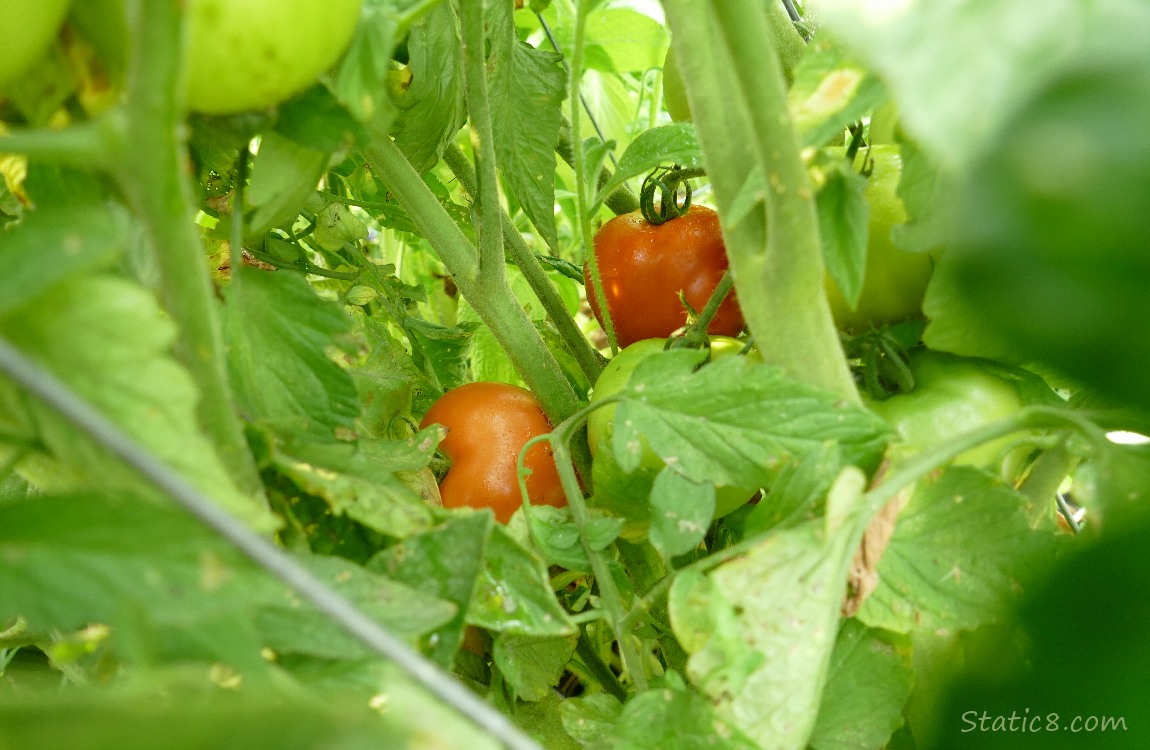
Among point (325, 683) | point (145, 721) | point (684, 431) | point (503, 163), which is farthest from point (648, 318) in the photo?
point (145, 721)

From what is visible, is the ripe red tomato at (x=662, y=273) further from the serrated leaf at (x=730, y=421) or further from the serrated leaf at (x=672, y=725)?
the serrated leaf at (x=672, y=725)

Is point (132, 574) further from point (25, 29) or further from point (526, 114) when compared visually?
point (526, 114)

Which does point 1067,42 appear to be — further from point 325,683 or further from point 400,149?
point 400,149

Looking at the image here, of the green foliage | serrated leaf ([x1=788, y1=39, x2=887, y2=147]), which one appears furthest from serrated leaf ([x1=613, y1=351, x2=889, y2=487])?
serrated leaf ([x1=788, y1=39, x2=887, y2=147])

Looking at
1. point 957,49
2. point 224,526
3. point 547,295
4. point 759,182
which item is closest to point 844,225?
point 759,182

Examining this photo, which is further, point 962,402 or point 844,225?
point 962,402
